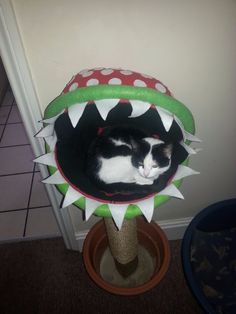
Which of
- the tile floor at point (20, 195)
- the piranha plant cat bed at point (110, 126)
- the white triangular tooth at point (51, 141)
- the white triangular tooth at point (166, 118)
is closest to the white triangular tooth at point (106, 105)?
the piranha plant cat bed at point (110, 126)

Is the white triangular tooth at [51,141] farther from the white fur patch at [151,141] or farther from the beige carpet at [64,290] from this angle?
the beige carpet at [64,290]

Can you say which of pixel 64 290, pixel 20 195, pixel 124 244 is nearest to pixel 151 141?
pixel 124 244

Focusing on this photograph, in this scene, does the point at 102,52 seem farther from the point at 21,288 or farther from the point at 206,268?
the point at 21,288

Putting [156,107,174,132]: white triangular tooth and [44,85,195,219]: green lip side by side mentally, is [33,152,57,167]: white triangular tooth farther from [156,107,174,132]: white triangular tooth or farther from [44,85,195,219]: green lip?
[156,107,174,132]: white triangular tooth

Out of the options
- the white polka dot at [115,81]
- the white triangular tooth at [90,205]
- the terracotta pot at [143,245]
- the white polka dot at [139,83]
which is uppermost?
the white polka dot at [115,81]

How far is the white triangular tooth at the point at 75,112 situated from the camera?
0.65 metres

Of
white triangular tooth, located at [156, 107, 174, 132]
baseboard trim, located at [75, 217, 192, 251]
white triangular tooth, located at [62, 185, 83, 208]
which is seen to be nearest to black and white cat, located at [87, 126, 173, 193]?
white triangular tooth, located at [62, 185, 83, 208]

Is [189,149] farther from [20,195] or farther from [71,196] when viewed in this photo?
[20,195]

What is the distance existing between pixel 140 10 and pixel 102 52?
0.51 feet

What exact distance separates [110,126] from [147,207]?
0.30 metres

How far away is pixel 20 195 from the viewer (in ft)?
5.53

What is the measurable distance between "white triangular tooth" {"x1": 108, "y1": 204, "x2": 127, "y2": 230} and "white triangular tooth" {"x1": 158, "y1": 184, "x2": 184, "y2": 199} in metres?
0.12

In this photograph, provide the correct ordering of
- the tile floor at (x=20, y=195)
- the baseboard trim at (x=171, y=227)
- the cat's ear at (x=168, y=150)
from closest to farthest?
the cat's ear at (x=168, y=150) < the baseboard trim at (x=171, y=227) < the tile floor at (x=20, y=195)

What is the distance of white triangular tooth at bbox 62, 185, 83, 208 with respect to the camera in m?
0.75
